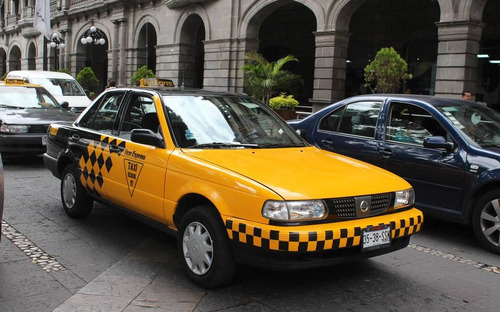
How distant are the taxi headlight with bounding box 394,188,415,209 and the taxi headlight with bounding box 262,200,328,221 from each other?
36.6 inches

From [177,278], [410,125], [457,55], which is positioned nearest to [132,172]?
[177,278]

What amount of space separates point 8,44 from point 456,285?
Result: 5519cm

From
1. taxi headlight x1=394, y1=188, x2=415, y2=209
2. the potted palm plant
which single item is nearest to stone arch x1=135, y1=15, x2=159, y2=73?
the potted palm plant

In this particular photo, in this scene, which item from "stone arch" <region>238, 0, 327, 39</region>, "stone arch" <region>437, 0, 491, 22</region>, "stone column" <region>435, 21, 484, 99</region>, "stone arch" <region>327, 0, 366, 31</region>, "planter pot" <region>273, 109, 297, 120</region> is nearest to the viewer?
"stone arch" <region>437, 0, 491, 22</region>

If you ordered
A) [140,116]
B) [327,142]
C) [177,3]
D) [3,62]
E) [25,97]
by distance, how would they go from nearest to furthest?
[140,116] < [327,142] < [25,97] < [177,3] < [3,62]

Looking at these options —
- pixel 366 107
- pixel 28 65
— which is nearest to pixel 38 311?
pixel 366 107

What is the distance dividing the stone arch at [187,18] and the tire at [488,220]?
19.9m

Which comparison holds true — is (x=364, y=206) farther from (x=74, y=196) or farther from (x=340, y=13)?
(x=340, y=13)

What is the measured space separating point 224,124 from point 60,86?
1456cm

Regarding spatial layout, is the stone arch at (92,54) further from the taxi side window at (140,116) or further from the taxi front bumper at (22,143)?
the taxi side window at (140,116)

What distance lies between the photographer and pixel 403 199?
434 centimetres

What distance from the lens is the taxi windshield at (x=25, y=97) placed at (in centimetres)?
1091

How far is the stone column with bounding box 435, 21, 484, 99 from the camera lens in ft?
48.3

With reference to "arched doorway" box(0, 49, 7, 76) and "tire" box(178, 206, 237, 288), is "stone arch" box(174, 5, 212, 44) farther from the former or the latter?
"arched doorway" box(0, 49, 7, 76)
